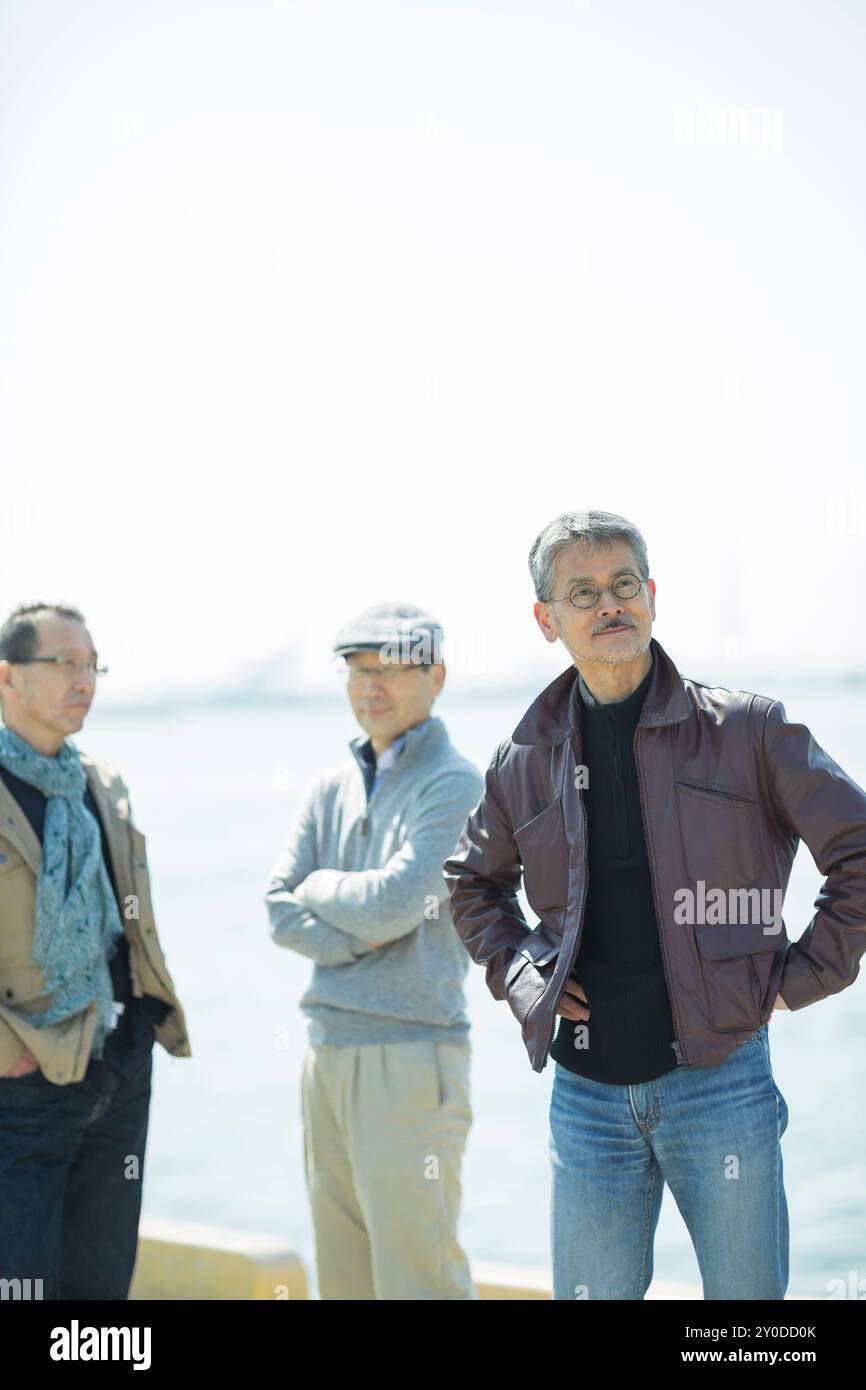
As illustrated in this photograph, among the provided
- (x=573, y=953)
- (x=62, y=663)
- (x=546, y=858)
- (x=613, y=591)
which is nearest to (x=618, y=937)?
(x=573, y=953)

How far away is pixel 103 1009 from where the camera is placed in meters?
2.95

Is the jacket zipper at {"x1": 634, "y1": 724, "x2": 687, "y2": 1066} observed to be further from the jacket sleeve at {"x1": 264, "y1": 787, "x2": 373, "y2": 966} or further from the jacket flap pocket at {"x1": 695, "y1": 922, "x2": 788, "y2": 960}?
the jacket sleeve at {"x1": 264, "y1": 787, "x2": 373, "y2": 966}

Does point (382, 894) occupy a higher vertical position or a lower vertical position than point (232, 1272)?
higher

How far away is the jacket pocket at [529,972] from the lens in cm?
227

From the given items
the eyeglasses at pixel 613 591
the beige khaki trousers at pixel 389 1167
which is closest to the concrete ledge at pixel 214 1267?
the beige khaki trousers at pixel 389 1167

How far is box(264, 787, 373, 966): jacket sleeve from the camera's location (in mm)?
3125

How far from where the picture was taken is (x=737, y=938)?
2.14m

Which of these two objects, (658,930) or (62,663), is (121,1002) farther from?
(658,930)

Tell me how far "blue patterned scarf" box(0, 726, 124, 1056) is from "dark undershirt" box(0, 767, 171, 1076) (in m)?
0.02

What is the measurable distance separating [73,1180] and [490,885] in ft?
3.81

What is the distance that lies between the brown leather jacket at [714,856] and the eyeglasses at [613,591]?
128mm

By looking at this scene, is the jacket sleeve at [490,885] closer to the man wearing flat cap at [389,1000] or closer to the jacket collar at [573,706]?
the jacket collar at [573,706]

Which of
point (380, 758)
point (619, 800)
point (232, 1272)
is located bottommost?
point (232, 1272)

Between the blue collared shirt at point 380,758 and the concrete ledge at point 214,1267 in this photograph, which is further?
the concrete ledge at point 214,1267
